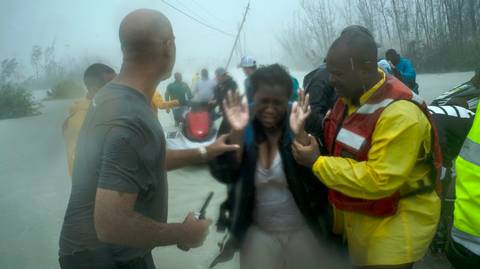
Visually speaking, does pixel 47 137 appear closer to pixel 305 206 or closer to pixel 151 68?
pixel 151 68

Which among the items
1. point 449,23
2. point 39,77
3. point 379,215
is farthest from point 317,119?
point 449,23

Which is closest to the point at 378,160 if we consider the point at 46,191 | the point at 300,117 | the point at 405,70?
the point at 300,117

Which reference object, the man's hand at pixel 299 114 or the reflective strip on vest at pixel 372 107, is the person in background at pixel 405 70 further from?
the man's hand at pixel 299 114

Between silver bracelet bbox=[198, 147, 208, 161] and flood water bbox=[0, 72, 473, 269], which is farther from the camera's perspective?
flood water bbox=[0, 72, 473, 269]

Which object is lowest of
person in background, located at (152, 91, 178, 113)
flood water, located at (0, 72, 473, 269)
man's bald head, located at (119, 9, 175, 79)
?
flood water, located at (0, 72, 473, 269)

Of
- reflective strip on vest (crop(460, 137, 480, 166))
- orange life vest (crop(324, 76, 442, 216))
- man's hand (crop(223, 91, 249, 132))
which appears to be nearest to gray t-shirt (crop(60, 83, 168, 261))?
man's hand (crop(223, 91, 249, 132))

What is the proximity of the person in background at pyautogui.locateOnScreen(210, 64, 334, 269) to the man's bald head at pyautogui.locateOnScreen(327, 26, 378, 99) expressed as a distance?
0.20m

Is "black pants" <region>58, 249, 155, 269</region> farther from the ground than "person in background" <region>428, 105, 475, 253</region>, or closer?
farther from the ground

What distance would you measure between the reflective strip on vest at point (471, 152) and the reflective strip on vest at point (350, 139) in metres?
0.37

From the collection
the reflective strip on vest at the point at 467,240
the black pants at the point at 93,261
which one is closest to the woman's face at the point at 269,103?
the black pants at the point at 93,261

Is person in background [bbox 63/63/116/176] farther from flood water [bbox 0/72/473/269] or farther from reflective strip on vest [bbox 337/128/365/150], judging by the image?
reflective strip on vest [bbox 337/128/365/150]

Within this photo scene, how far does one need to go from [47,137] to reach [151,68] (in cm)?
114

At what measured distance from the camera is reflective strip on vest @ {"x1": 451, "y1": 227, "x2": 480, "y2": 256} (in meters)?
1.63

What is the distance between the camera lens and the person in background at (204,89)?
176 centimetres
